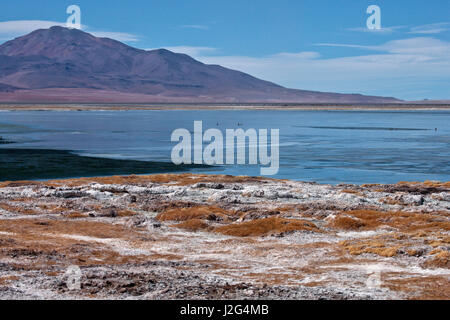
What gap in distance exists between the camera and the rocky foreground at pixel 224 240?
590 inches

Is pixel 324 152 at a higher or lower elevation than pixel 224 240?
higher

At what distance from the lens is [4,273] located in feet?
53.0

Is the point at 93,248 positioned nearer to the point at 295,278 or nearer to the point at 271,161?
the point at 295,278

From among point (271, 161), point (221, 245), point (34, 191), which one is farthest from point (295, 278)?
point (271, 161)

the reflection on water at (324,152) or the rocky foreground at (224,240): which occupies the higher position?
the reflection on water at (324,152)

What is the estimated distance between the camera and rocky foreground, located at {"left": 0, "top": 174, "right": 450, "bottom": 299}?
14977mm

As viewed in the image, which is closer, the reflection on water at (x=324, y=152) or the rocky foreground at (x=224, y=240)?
the rocky foreground at (x=224, y=240)

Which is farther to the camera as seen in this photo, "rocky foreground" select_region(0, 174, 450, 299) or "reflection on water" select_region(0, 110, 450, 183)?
"reflection on water" select_region(0, 110, 450, 183)

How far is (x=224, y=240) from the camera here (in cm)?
2141

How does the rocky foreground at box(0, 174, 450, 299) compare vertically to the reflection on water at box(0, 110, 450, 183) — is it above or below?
below

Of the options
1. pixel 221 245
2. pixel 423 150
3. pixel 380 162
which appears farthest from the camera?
pixel 423 150

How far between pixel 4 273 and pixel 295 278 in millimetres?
7344

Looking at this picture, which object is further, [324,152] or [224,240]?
[324,152]
